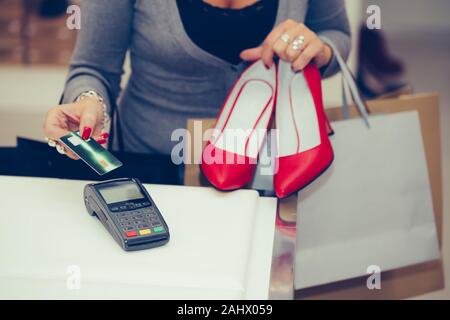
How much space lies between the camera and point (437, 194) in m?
1.24

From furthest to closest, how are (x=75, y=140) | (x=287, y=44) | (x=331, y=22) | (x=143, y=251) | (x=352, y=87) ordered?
(x=331, y=22), (x=352, y=87), (x=287, y=44), (x=75, y=140), (x=143, y=251)

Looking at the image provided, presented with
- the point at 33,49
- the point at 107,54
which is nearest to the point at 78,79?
the point at 107,54

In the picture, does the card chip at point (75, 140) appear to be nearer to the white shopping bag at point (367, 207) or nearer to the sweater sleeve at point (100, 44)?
Result: the sweater sleeve at point (100, 44)

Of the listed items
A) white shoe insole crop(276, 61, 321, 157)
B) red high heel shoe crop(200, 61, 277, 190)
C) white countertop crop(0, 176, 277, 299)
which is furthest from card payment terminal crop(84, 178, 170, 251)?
A: white shoe insole crop(276, 61, 321, 157)

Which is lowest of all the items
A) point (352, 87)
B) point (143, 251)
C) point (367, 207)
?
point (143, 251)

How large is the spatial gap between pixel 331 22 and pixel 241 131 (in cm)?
38

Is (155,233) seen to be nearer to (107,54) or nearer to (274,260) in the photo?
(274,260)

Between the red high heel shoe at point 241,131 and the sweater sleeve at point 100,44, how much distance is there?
8.2 inches

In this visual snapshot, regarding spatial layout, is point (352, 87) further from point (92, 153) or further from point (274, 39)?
point (92, 153)

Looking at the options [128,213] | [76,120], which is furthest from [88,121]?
[128,213]

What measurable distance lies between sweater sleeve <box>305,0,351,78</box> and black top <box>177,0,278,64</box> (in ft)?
0.35

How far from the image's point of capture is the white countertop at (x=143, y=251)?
2.22ft

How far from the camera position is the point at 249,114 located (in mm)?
949

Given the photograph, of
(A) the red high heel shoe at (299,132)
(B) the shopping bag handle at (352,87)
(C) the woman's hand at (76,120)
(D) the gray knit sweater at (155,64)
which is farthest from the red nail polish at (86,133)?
(B) the shopping bag handle at (352,87)
